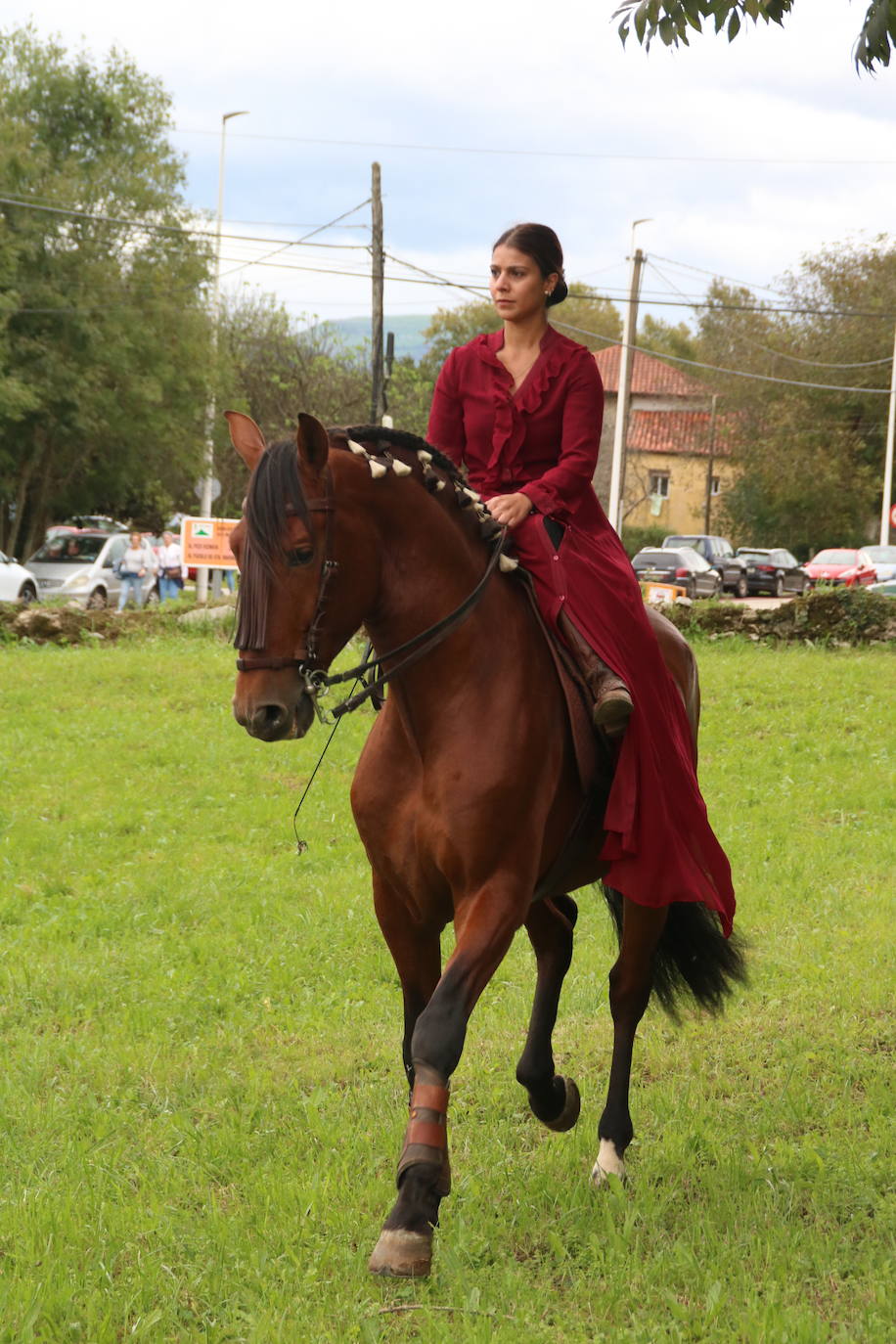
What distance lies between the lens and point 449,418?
16.2 ft

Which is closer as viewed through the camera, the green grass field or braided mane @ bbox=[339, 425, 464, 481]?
the green grass field

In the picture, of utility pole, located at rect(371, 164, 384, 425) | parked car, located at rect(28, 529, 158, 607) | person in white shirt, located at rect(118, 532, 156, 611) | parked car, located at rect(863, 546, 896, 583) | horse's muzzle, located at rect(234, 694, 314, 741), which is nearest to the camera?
horse's muzzle, located at rect(234, 694, 314, 741)

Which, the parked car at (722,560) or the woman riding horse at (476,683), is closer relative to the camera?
the woman riding horse at (476,683)

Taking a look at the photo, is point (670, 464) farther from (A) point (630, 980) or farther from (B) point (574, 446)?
(B) point (574, 446)

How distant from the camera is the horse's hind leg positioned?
5.10m

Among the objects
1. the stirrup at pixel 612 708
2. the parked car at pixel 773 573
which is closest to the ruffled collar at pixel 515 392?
the stirrup at pixel 612 708

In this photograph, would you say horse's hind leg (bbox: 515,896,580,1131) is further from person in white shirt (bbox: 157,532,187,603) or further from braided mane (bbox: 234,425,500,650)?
person in white shirt (bbox: 157,532,187,603)

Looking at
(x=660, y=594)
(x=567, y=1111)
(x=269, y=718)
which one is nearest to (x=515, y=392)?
(x=269, y=718)

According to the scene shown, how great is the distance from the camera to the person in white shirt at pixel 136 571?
92.9 ft

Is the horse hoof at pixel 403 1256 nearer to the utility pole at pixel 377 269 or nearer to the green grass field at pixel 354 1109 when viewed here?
the green grass field at pixel 354 1109

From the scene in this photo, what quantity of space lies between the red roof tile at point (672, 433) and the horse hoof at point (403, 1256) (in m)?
65.6

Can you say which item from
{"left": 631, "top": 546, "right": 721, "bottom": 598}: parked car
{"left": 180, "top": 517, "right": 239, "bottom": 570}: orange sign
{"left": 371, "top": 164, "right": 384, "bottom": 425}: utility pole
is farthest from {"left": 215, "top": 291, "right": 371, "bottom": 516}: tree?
{"left": 180, "top": 517, "right": 239, "bottom": 570}: orange sign

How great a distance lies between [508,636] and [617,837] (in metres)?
0.81

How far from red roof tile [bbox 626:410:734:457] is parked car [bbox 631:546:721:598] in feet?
86.3
